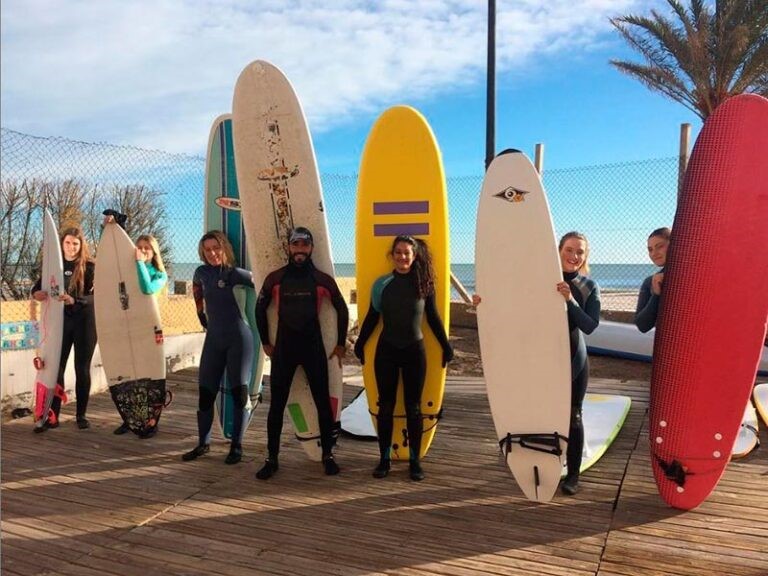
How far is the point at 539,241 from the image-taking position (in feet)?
10.0

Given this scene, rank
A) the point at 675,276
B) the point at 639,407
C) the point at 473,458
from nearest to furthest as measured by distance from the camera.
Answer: the point at 675,276 → the point at 473,458 → the point at 639,407

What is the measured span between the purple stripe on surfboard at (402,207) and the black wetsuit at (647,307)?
1.29 metres

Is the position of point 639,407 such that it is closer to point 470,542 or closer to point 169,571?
point 470,542

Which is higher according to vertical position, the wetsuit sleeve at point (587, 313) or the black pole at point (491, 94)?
the black pole at point (491, 94)

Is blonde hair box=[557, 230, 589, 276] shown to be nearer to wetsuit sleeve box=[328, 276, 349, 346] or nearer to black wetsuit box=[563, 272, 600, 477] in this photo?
black wetsuit box=[563, 272, 600, 477]

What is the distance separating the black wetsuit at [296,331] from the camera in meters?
3.35

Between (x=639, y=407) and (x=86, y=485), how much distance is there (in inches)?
154

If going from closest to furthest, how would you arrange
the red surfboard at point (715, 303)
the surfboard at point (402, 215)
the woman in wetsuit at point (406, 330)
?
the red surfboard at point (715, 303) → the woman in wetsuit at point (406, 330) → the surfboard at point (402, 215)

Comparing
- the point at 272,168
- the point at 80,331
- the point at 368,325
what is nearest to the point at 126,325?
the point at 80,331

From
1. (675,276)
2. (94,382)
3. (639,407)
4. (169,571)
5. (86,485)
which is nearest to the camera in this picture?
(169,571)

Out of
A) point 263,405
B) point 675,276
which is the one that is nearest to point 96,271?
point 263,405

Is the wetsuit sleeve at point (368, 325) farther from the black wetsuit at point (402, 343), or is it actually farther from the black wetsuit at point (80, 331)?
the black wetsuit at point (80, 331)

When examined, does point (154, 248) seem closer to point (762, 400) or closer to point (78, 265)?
point (78, 265)

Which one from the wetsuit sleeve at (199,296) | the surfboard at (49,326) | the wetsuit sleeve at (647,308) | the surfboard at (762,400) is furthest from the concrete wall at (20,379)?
the surfboard at (762,400)
